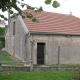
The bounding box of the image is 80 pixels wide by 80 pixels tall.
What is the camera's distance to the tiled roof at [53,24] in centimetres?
1740

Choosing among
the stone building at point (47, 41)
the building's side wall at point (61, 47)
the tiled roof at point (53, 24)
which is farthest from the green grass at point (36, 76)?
the tiled roof at point (53, 24)

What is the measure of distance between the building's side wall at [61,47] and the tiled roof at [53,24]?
59 cm

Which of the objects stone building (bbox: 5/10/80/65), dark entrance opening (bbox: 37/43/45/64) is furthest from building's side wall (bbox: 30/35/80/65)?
dark entrance opening (bbox: 37/43/45/64)

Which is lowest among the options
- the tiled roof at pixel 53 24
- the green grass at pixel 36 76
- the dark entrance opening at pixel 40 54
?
the green grass at pixel 36 76

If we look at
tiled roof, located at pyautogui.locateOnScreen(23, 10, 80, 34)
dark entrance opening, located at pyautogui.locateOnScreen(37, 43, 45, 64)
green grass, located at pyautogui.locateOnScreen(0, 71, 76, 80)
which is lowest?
green grass, located at pyautogui.locateOnScreen(0, 71, 76, 80)

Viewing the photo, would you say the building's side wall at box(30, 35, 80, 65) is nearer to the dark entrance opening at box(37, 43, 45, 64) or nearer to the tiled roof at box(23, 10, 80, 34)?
the dark entrance opening at box(37, 43, 45, 64)

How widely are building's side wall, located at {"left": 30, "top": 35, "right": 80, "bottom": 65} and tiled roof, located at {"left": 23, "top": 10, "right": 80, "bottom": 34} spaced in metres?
0.59

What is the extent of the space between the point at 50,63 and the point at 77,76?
22.6 ft

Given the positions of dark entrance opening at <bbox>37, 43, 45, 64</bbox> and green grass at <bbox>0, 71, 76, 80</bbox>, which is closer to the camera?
green grass at <bbox>0, 71, 76, 80</bbox>

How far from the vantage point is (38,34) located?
16.9 m

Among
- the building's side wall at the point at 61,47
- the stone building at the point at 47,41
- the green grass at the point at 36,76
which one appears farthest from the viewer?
the building's side wall at the point at 61,47

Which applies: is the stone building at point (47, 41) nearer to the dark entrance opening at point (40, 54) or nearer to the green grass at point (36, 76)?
the dark entrance opening at point (40, 54)

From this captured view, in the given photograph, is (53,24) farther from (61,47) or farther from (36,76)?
(36,76)

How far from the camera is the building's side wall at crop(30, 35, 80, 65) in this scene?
1703cm
